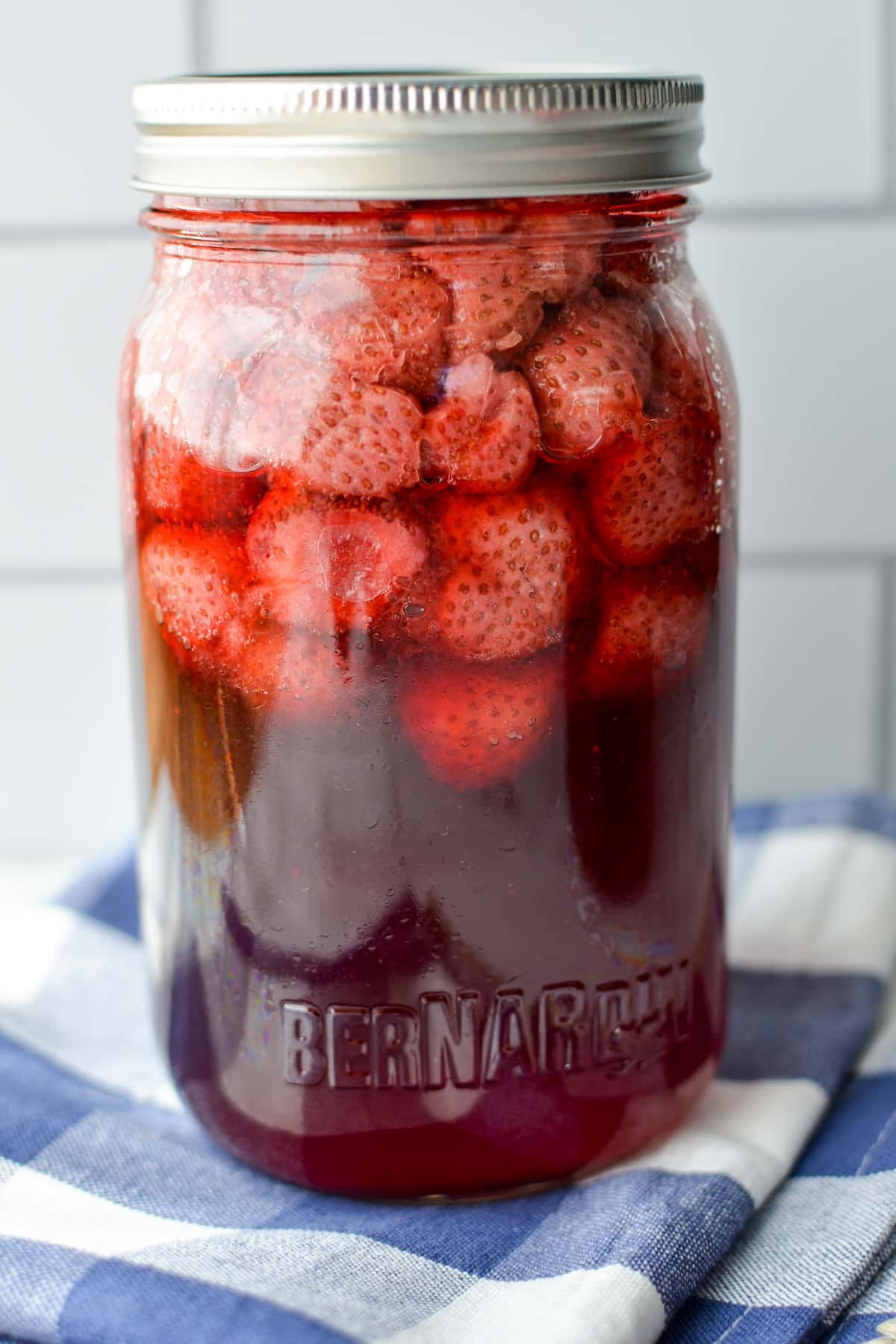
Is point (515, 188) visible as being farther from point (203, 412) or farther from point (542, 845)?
point (542, 845)

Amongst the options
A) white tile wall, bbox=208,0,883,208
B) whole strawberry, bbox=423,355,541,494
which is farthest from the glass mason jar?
white tile wall, bbox=208,0,883,208

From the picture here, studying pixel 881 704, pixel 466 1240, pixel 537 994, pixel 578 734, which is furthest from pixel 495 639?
pixel 881 704

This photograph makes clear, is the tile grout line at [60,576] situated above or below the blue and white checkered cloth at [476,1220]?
above

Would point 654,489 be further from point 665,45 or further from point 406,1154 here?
point 665,45

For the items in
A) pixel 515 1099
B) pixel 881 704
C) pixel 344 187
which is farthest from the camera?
pixel 881 704

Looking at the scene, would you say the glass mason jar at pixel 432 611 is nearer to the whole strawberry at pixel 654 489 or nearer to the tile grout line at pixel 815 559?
the whole strawberry at pixel 654 489

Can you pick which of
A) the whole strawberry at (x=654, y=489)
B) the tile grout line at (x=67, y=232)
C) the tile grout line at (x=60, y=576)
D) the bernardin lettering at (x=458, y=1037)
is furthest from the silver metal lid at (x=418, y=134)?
the tile grout line at (x=60, y=576)

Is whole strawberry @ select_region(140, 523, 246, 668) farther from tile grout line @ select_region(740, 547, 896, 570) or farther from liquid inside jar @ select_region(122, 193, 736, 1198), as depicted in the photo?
tile grout line @ select_region(740, 547, 896, 570)
